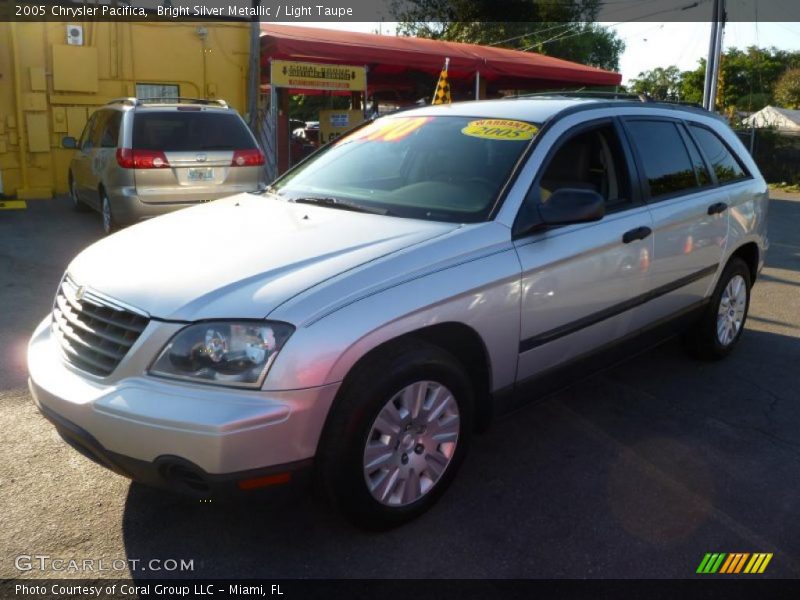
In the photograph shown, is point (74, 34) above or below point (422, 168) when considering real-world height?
above

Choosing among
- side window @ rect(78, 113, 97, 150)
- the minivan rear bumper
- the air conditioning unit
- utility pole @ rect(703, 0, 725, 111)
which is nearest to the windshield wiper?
the minivan rear bumper

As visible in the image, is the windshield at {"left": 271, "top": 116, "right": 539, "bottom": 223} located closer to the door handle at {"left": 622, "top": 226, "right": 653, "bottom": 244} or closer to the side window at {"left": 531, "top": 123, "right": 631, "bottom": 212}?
the side window at {"left": 531, "top": 123, "right": 631, "bottom": 212}

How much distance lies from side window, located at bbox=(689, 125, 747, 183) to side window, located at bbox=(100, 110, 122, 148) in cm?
685

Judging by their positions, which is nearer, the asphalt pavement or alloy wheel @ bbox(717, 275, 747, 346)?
the asphalt pavement

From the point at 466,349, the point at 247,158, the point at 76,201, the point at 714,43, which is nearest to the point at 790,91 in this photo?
the point at 714,43

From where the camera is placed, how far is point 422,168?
379cm

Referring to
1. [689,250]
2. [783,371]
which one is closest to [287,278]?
[689,250]

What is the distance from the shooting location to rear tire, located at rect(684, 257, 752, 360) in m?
4.95

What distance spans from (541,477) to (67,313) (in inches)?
88.1

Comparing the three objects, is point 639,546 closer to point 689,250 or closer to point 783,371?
point 689,250

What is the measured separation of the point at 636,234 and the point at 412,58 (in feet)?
45.3

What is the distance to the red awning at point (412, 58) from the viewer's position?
15.0 m

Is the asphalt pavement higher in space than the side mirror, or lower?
lower

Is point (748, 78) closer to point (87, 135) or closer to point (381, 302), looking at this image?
point (87, 135)
